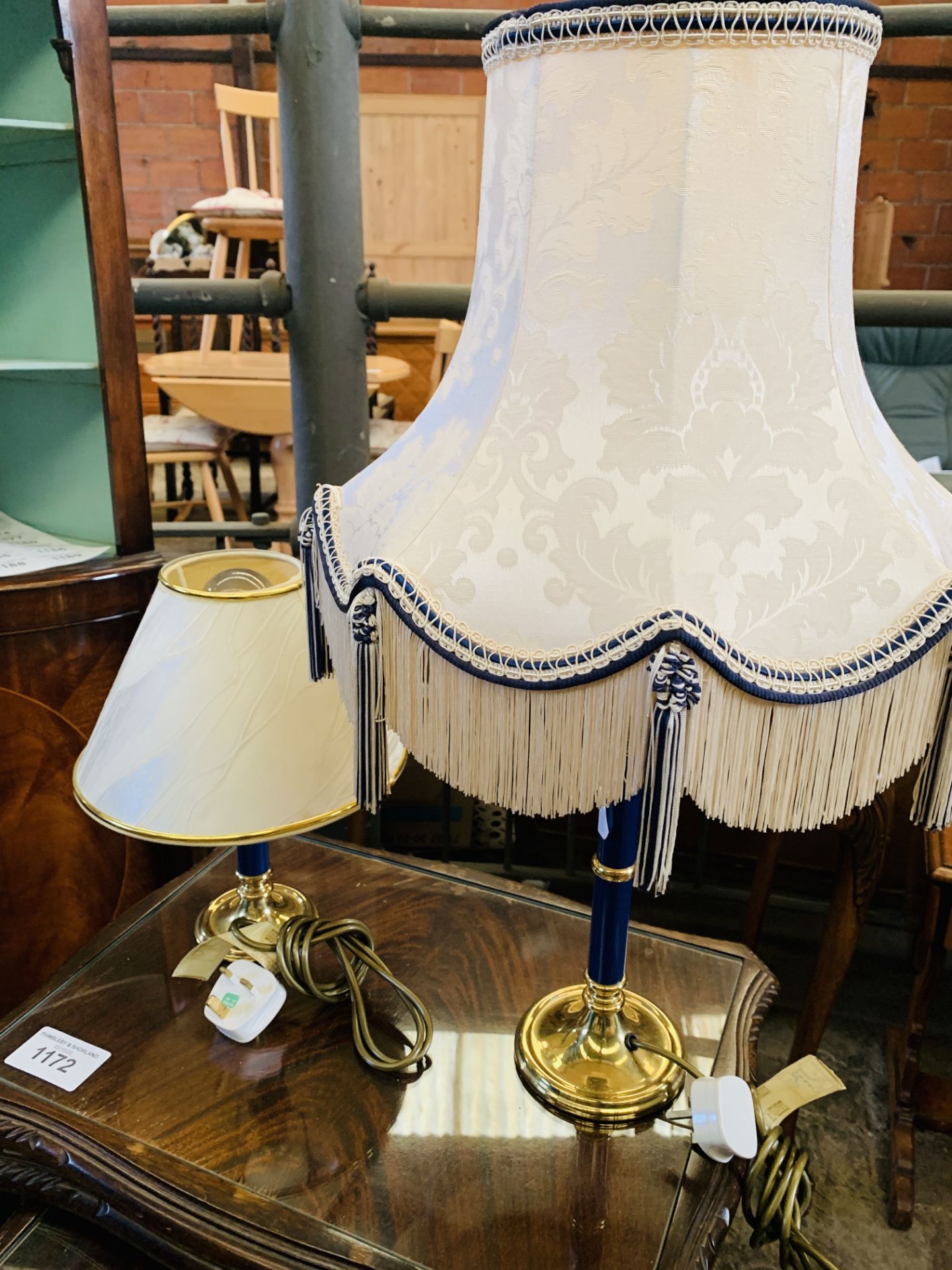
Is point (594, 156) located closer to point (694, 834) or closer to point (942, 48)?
point (694, 834)

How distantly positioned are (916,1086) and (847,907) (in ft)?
1.10

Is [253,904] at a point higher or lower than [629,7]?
lower

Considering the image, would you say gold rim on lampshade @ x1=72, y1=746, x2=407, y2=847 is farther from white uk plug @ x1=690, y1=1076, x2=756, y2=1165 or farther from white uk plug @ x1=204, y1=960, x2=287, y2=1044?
white uk plug @ x1=690, y1=1076, x2=756, y2=1165

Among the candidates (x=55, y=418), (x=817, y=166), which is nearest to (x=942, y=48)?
(x=55, y=418)

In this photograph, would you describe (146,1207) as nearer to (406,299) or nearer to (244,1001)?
(244,1001)

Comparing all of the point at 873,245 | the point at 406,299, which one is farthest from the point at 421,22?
the point at 873,245

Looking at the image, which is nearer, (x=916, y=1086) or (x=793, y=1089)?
(x=793, y=1089)

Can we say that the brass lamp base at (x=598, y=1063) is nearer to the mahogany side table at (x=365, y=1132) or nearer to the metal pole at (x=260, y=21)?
the mahogany side table at (x=365, y=1132)

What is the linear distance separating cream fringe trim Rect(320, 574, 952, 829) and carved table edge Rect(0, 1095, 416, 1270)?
376mm

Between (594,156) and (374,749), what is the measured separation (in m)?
0.33

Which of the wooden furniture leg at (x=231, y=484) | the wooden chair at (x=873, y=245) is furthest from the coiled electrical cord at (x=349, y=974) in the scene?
the wooden chair at (x=873, y=245)

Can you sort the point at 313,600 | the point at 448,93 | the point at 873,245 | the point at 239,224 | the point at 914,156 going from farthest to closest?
the point at 448,93
the point at 914,156
the point at 873,245
the point at 239,224
the point at 313,600

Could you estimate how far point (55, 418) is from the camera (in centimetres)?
126

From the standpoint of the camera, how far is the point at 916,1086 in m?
1.37
